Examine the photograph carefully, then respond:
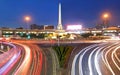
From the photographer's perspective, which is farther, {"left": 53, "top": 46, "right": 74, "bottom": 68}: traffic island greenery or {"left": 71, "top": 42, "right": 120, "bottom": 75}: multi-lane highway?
{"left": 53, "top": 46, "right": 74, "bottom": 68}: traffic island greenery

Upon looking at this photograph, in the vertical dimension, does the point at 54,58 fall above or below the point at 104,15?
below

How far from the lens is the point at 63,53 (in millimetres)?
68750

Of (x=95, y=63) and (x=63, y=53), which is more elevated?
(x=63, y=53)

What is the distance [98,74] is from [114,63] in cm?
1040

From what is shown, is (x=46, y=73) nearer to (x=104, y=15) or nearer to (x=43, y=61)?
(x=43, y=61)

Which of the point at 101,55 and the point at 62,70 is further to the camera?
the point at 101,55

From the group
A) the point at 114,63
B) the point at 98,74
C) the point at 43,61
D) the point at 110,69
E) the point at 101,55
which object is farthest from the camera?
the point at 101,55

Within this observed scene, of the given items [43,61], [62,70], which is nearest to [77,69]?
[62,70]

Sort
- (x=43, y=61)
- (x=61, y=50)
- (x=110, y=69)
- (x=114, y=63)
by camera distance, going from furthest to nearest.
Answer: (x=61, y=50), (x=43, y=61), (x=114, y=63), (x=110, y=69)

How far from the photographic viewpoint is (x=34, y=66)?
51719 mm

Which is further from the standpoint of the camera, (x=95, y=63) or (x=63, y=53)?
(x=63, y=53)

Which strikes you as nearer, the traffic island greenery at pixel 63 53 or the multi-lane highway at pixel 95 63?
the multi-lane highway at pixel 95 63

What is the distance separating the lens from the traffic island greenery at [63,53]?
58.6 m

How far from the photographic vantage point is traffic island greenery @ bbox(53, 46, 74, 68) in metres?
58.6
